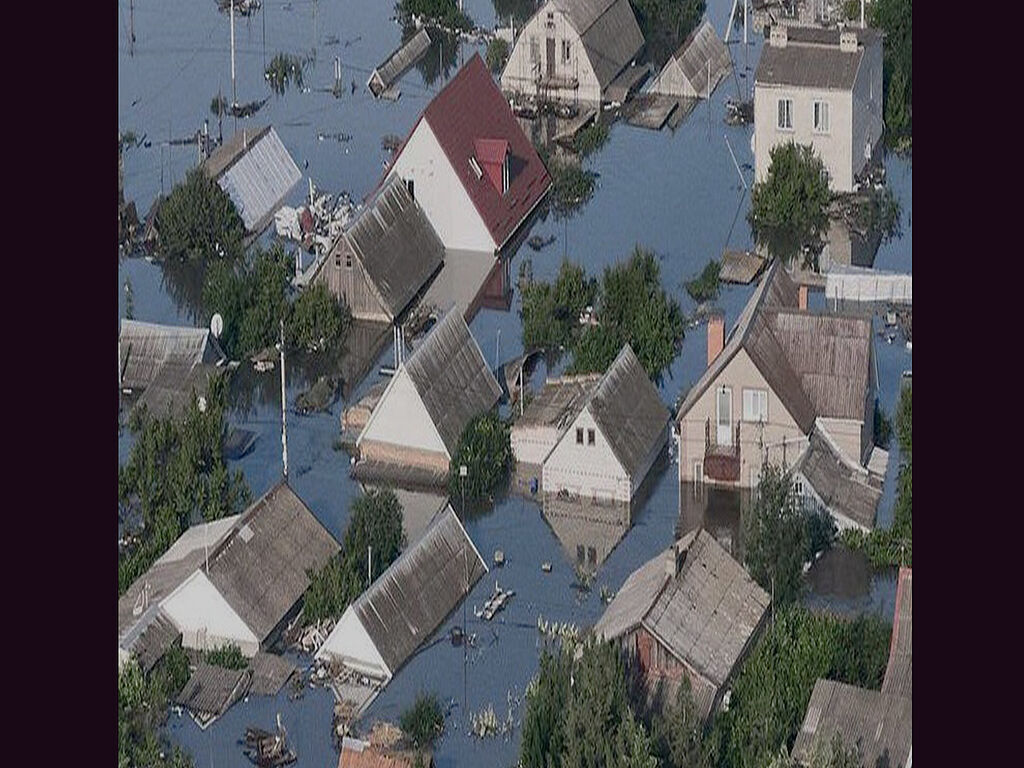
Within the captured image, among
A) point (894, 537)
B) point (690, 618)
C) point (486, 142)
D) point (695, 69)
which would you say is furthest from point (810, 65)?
point (690, 618)

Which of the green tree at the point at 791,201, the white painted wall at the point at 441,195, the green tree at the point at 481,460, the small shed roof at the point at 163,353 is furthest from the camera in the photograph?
the white painted wall at the point at 441,195

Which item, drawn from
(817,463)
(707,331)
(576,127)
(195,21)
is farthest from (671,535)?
(195,21)

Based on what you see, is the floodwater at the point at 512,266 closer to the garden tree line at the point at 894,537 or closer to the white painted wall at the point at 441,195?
the garden tree line at the point at 894,537

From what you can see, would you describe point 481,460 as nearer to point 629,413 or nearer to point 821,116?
point 629,413

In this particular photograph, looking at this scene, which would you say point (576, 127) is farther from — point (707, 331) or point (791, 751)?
point (791, 751)

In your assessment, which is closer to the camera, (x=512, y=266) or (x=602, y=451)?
(x=602, y=451)

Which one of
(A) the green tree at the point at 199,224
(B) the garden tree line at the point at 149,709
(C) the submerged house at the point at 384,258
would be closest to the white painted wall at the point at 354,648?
(B) the garden tree line at the point at 149,709
